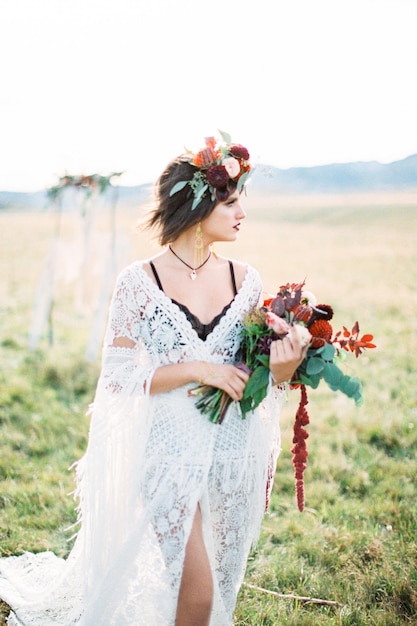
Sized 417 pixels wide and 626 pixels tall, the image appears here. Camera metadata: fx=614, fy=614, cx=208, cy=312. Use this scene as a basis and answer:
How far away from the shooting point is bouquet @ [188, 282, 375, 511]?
270 cm

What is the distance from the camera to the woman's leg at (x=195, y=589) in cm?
258

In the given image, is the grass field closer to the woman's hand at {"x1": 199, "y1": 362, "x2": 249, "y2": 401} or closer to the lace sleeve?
the lace sleeve

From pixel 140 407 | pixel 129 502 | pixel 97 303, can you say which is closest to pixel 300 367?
pixel 140 407

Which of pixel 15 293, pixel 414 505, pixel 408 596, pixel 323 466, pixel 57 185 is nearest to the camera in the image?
pixel 408 596

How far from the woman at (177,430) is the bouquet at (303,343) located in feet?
0.19

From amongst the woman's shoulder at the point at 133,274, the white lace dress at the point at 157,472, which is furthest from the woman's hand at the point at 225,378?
the woman's shoulder at the point at 133,274

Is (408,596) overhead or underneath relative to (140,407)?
underneath

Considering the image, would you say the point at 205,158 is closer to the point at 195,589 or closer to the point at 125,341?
the point at 125,341

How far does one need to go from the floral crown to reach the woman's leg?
5.01ft

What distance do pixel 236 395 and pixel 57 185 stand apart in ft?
21.1

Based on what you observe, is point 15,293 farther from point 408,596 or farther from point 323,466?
point 408,596

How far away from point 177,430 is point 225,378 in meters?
0.33

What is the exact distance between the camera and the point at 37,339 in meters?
8.71

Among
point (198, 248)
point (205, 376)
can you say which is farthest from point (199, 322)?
point (198, 248)
